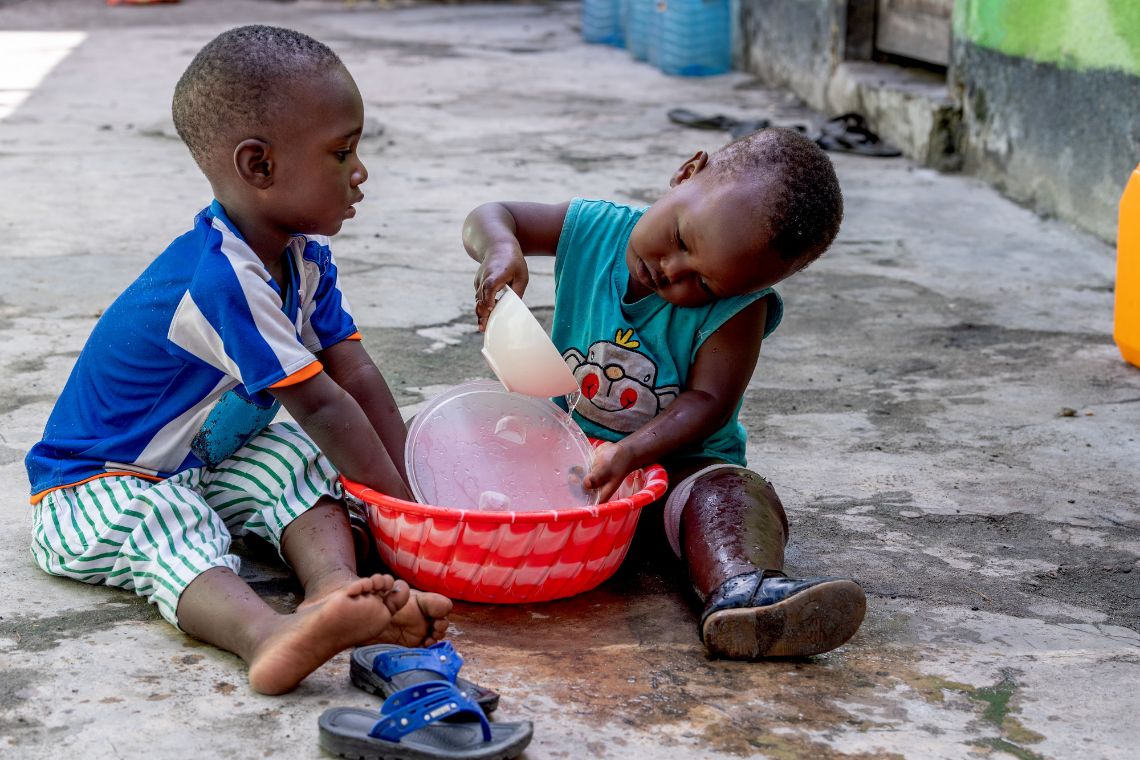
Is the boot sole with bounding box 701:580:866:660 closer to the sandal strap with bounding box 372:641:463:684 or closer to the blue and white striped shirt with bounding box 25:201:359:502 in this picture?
the sandal strap with bounding box 372:641:463:684

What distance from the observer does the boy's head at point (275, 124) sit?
174 centimetres

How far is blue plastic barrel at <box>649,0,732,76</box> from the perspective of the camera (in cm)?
785

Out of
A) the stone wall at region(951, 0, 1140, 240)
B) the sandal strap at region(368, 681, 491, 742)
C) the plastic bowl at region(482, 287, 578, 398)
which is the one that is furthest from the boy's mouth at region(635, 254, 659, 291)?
the stone wall at region(951, 0, 1140, 240)

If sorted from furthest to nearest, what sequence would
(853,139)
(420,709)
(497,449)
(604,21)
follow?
(604,21), (853,139), (497,449), (420,709)

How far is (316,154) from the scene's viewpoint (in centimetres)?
177

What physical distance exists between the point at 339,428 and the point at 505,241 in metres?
0.45

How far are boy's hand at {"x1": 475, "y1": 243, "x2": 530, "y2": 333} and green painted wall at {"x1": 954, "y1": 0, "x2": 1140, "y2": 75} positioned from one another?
2.61 meters

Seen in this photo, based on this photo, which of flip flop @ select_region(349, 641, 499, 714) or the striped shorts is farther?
the striped shorts

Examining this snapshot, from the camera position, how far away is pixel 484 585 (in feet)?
6.05

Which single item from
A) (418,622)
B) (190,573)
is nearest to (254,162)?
(190,573)

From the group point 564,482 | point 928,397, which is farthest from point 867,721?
point 928,397

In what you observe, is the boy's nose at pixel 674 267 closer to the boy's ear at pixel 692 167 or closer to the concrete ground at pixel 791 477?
the boy's ear at pixel 692 167

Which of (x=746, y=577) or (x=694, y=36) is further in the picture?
(x=694, y=36)

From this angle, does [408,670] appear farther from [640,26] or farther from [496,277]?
[640,26]
